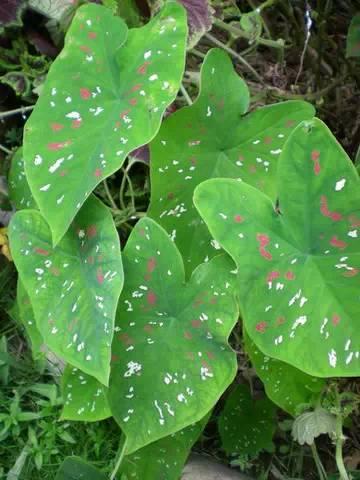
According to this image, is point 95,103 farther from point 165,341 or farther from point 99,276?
point 165,341

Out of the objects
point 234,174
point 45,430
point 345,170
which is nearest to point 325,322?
point 345,170

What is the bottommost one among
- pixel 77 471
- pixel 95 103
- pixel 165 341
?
pixel 77 471

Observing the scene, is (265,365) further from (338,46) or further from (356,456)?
(338,46)

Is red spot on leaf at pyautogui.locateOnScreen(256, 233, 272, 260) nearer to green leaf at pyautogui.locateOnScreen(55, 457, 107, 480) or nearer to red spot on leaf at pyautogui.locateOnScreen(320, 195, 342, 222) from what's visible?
red spot on leaf at pyautogui.locateOnScreen(320, 195, 342, 222)

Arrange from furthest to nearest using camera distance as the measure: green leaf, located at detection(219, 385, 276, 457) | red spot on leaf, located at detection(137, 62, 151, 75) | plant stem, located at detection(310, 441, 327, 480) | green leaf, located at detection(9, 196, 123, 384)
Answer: green leaf, located at detection(219, 385, 276, 457) < plant stem, located at detection(310, 441, 327, 480) < red spot on leaf, located at detection(137, 62, 151, 75) < green leaf, located at detection(9, 196, 123, 384)

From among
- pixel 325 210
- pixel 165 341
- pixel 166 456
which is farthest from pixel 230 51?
pixel 166 456

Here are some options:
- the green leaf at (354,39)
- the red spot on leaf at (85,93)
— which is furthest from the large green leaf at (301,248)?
the green leaf at (354,39)

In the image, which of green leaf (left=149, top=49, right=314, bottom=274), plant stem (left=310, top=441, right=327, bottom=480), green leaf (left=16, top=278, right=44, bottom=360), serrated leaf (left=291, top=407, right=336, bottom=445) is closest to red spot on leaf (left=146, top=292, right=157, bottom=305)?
green leaf (left=149, top=49, right=314, bottom=274)
